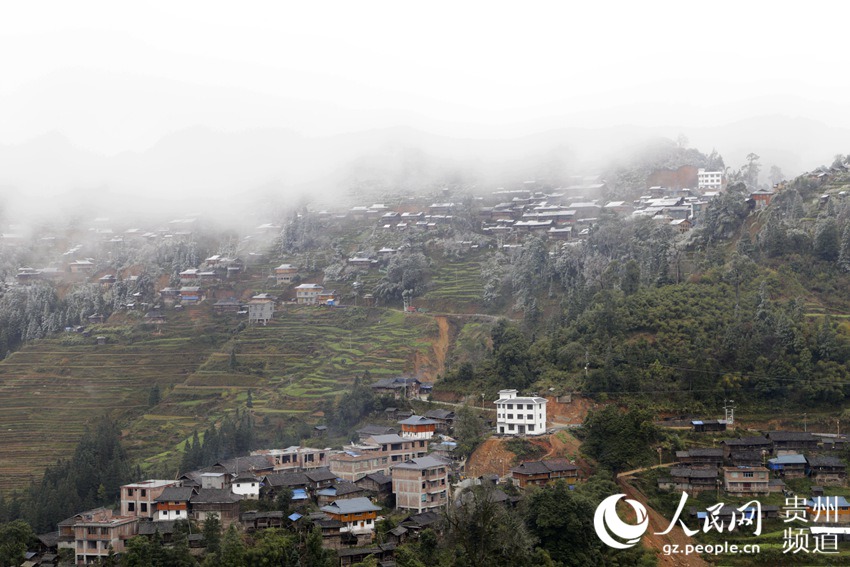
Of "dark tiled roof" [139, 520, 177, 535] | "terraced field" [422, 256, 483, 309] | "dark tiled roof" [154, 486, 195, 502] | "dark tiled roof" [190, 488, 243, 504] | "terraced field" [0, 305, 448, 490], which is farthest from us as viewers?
"terraced field" [422, 256, 483, 309]

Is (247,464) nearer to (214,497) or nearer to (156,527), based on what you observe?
(214,497)

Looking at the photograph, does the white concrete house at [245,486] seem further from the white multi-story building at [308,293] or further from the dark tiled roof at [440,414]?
the white multi-story building at [308,293]

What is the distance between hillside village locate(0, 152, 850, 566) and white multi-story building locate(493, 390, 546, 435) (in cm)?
8

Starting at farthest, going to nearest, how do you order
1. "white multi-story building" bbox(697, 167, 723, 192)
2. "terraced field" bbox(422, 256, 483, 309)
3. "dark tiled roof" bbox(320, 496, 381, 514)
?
"white multi-story building" bbox(697, 167, 723, 192) → "terraced field" bbox(422, 256, 483, 309) → "dark tiled roof" bbox(320, 496, 381, 514)

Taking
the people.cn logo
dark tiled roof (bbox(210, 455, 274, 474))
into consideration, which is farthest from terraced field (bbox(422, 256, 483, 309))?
the people.cn logo

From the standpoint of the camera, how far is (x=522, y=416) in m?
39.5

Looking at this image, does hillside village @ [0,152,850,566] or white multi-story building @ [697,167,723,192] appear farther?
white multi-story building @ [697,167,723,192]

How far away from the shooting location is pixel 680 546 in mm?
32781

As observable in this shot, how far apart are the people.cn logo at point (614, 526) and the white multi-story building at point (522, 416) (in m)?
6.45

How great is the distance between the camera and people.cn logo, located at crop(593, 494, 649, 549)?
31812 millimetres

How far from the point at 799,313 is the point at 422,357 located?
20.7 m

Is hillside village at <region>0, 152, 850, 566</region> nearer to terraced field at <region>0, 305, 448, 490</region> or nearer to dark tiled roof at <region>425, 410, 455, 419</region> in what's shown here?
dark tiled roof at <region>425, 410, 455, 419</region>

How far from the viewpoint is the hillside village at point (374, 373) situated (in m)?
32.8

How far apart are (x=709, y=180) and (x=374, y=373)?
32.4 meters
